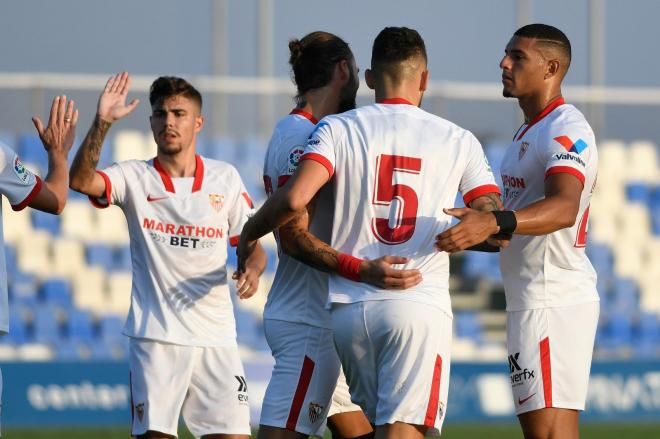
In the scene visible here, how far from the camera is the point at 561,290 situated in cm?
651

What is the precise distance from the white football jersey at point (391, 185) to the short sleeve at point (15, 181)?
1.43 meters

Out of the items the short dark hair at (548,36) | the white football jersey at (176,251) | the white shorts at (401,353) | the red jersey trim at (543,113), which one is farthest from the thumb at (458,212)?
the white football jersey at (176,251)

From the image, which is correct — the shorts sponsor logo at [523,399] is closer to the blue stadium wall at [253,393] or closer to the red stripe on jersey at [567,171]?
the red stripe on jersey at [567,171]

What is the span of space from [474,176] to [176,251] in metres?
2.29

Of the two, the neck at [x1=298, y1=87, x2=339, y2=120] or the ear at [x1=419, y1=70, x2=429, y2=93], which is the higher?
the ear at [x1=419, y1=70, x2=429, y2=93]

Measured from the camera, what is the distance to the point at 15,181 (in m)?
5.93

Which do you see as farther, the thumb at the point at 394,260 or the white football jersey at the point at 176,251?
the white football jersey at the point at 176,251

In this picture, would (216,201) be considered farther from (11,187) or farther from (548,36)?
(548,36)

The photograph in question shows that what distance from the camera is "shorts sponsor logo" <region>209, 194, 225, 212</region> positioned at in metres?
7.46

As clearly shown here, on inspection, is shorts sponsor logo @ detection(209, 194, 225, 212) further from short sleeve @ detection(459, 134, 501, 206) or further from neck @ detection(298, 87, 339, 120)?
short sleeve @ detection(459, 134, 501, 206)

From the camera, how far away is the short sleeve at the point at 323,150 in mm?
5480

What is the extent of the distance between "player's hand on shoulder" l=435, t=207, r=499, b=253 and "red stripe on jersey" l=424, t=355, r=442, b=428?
1.67 feet

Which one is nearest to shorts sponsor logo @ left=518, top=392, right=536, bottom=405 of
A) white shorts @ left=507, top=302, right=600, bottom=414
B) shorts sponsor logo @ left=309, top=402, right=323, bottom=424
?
white shorts @ left=507, top=302, right=600, bottom=414

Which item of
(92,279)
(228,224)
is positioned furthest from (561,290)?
(92,279)
